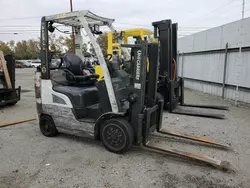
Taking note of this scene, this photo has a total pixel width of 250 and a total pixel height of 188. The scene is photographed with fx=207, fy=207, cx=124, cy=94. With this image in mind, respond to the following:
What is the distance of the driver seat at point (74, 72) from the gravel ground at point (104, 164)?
1219 millimetres

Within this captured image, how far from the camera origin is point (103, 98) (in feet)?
12.3

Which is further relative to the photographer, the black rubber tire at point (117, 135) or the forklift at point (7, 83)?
the forklift at point (7, 83)

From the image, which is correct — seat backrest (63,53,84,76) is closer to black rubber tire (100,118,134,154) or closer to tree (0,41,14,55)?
black rubber tire (100,118,134,154)

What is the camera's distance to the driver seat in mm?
4470

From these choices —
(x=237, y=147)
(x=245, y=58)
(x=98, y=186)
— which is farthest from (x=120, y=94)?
(x=245, y=58)

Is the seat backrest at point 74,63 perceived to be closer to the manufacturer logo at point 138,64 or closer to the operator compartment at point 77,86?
the operator compartment at point 77,86

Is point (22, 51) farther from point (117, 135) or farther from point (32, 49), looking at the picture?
point (117, 135)

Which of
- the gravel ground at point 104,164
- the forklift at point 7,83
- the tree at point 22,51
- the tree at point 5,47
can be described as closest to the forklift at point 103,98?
the gravel ground at point 104,164

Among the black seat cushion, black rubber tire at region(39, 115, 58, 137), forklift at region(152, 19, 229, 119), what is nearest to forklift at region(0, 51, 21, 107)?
black rubber tire at region(39, 115, 58, 137)

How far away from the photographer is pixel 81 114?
160 inches

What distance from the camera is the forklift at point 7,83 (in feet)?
24.1

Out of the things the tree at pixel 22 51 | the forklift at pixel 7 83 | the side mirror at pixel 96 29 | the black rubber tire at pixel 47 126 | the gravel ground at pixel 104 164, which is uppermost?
the tree at pixel 22 51

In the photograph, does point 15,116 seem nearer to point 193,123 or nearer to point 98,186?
point 98,186

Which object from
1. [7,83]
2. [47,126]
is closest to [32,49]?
[7,83]
